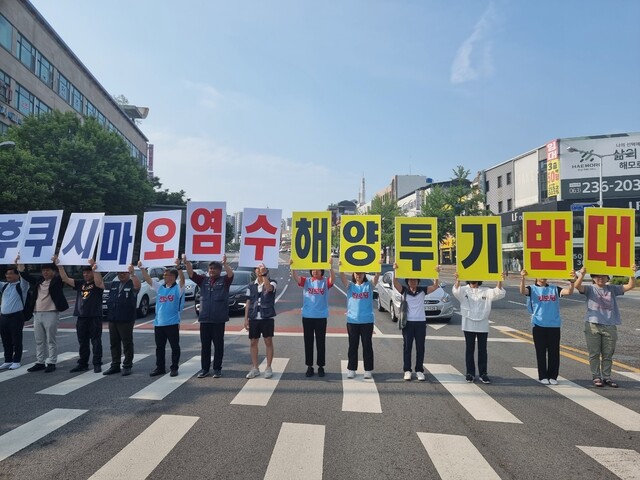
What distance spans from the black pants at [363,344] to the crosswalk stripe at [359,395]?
232mm

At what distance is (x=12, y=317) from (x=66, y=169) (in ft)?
66.2

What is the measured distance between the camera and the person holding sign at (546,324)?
6.57 meters

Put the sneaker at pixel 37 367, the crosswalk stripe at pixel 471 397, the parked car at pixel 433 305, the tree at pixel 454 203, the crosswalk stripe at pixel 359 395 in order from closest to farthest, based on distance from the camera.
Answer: the crosswalk stripe at pixel 471 397 < the crosswalk stripe at pixel 359 395 < the sneaker at pixel 37 367 < the parked car at pixel 433 305 < the tree at pixel 454 203

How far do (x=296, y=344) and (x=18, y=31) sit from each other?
34.9m

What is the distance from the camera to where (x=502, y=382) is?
262 inches

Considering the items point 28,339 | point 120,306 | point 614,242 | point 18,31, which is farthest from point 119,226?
point 18,31

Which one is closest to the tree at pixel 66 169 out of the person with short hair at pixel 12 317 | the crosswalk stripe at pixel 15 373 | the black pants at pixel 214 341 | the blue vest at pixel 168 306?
the person with short hair at pixel 12 317

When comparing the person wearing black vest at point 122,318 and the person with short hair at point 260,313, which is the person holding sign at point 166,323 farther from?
the person with short hair at point 260,313

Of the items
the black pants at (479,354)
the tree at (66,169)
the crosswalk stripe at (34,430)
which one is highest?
the tree at (66,169)

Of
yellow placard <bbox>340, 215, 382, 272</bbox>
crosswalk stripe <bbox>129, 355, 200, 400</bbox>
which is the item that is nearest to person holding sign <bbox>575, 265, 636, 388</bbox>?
yellow placard <bbox>340, 215, 382, 272</bbox>

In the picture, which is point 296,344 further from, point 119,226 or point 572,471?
point 572,471

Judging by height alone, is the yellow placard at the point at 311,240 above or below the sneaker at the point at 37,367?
above

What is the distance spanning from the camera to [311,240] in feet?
23.6

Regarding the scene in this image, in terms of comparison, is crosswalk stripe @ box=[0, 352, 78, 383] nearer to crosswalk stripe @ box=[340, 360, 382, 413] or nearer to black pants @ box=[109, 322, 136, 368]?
black pants @ box=[109, 322, 136, 368]
